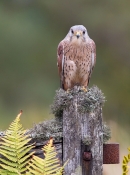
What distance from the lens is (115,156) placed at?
5.73 ft

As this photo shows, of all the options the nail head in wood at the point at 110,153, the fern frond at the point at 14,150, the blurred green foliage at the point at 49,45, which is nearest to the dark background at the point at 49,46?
the blurred green foliage at the point at 49,45

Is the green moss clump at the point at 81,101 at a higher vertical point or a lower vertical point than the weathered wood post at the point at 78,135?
higher

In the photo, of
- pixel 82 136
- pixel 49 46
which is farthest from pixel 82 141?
pixel 49 46

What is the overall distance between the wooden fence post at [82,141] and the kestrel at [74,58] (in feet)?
4.88

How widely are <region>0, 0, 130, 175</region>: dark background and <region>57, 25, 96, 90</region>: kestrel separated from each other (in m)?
2.46

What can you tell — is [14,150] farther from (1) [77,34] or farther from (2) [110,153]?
(1) [77,34]

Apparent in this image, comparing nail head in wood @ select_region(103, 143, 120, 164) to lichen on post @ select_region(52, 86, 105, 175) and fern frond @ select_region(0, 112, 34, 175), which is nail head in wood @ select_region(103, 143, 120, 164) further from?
fern frond @ select_region(0, 112, 34, 175)

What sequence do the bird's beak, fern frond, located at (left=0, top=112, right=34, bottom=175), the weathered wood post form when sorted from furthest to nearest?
the bird's beak
the weathered wood post
fern frond, located at (left=0, top=112, right=34, bottom=175)

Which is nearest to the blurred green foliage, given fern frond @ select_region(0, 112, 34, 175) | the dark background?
the dark background

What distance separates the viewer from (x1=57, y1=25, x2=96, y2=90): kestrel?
3.16 meters

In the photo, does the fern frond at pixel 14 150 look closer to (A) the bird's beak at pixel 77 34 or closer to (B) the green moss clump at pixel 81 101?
(B) the green moss clump at pixel 81 101

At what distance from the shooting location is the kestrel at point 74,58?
3.16m

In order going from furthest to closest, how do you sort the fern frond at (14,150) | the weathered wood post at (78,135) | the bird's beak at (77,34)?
the bird's beak at (77,34) < the weathered wood post at (78,135) < the fern frond at (14,150)

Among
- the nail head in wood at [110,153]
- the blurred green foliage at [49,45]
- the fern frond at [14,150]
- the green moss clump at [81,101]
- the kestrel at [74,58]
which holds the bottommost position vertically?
the fern frond at [14,150]
